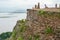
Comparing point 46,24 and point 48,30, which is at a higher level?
point 46,24

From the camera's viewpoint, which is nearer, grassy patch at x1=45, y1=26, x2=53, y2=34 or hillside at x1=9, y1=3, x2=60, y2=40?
hillside at x1=9, y1=3, x2=60, y2=40

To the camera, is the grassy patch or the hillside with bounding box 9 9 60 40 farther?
the grassy patch

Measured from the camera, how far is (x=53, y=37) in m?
10.2

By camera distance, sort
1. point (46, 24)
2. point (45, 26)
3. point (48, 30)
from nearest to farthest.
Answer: point (48, 30)
point (45, 26)
point (46, 24)

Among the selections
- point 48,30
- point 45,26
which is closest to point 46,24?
point 45,26

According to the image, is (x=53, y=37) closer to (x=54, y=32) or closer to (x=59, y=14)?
(x=54, y=32)

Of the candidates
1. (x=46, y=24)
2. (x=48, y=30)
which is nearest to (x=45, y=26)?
(x=46, y=24)

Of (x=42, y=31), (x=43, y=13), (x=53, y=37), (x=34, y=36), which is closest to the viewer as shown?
(x=53, y=37)

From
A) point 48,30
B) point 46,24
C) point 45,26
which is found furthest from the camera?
point 46,24

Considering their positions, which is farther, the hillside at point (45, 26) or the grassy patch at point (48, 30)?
the grassy patch at point (48, 30)

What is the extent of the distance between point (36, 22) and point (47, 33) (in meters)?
2.23

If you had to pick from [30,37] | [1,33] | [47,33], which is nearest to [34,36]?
[30,37]

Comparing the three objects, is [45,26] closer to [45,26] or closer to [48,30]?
[45,26]

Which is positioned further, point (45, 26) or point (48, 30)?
point (45, 26)
